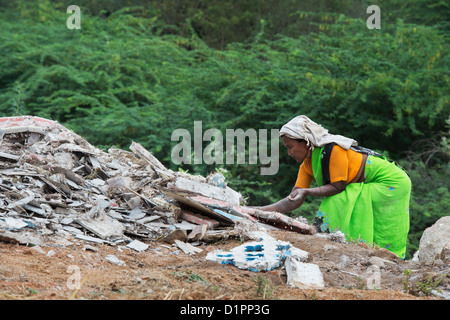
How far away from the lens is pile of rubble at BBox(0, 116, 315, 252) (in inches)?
154

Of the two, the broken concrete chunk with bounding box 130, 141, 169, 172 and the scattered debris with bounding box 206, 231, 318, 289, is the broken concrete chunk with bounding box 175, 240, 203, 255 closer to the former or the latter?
the scattered debris with bounding box 206, 231, 318, 289

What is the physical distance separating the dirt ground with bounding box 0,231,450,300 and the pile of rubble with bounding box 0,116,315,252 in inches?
7.0

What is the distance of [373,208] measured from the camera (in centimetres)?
470

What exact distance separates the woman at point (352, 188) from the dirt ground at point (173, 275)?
58cm

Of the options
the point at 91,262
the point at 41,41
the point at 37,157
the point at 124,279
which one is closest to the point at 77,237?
the point at 91,262

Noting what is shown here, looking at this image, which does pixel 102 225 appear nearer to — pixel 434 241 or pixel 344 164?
pixel 344 164

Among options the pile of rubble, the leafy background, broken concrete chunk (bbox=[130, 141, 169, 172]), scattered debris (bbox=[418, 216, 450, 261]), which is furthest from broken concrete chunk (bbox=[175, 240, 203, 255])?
the leafy background

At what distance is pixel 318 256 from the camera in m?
3.78

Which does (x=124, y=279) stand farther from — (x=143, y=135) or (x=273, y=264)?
(x=143, y=135)

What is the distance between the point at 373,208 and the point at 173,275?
2313 mm

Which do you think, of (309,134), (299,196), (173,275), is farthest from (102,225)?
(309,134)

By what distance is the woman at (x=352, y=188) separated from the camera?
14.9ft

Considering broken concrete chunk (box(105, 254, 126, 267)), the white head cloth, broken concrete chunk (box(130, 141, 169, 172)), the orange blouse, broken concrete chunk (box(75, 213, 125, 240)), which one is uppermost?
the white head cloth
